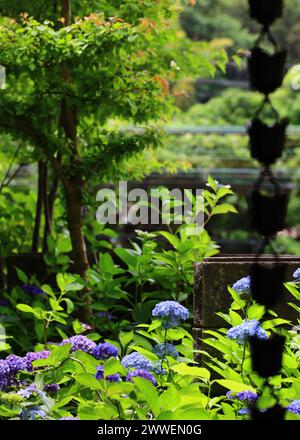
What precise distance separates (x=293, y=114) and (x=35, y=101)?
14702 millimetres

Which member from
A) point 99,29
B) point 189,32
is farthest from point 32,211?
point 189,32

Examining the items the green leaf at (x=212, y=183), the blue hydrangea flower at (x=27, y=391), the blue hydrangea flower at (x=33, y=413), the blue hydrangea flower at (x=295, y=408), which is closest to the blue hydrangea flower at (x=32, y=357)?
the blue hydrangea flower at (x=27, y=391)

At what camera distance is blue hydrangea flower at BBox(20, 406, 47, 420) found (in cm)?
214

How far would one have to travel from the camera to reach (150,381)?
81.2 inches

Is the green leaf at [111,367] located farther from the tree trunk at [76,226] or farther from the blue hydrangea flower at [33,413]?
the tree trunk at [76,226]

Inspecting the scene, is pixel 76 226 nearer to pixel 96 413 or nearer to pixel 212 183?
pixel 212 183

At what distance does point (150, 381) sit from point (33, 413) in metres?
0.33

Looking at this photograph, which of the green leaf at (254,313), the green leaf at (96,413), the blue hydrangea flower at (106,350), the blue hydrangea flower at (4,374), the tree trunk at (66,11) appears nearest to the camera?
the green leaf at (96,413)

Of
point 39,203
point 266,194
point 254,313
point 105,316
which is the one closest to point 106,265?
point 105,316

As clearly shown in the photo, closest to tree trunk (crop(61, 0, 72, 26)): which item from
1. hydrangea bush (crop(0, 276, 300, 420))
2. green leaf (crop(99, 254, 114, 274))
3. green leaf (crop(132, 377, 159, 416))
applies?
green leaf (crop(99, 254, 114, 274))

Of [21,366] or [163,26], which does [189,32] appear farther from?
[21,366]

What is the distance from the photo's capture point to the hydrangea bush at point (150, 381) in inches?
76.6

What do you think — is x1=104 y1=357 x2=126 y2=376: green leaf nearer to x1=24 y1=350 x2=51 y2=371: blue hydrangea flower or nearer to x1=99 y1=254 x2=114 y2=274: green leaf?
x1=24 y1=350 x2=51 y2=371: blue hydrangea flower

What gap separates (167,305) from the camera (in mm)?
2486
